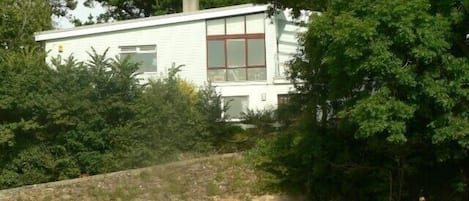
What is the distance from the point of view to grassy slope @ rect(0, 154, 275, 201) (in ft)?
58.4

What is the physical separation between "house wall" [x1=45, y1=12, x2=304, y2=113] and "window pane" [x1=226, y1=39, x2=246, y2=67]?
809 millimetres

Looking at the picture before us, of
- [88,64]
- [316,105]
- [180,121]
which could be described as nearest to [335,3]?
[316,105]

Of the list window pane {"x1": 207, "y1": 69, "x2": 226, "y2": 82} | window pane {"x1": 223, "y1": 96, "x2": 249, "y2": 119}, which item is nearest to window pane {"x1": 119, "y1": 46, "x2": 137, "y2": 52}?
window pane {"x1": 207, "y1": 69, "x2": 226, "y2": 82}

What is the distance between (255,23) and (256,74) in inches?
77.6

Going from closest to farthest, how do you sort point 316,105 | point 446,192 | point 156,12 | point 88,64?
point 446,192 < point 316,105 < point 88,64 < point 156,12

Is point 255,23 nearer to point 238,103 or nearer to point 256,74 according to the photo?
point 256,74

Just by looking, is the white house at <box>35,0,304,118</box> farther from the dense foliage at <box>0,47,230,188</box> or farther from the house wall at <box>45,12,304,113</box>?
the dense foliage at <box>0,47,230,188</box>

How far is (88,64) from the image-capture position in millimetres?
22062

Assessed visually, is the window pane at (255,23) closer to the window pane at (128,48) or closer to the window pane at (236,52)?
the window pane at (236,52)

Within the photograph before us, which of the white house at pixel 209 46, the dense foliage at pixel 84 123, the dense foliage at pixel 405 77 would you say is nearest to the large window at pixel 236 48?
the white house at pixel 209 46

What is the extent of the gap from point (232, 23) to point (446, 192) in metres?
15.2

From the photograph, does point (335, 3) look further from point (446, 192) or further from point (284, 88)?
point (284, 88)

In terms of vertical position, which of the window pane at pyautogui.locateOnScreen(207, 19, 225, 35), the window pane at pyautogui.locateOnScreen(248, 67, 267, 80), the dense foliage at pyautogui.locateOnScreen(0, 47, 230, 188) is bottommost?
the dense foliage at pyautogui.locateOnScreen(0, 47, 230, 188)

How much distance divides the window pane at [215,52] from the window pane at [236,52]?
24 cm
